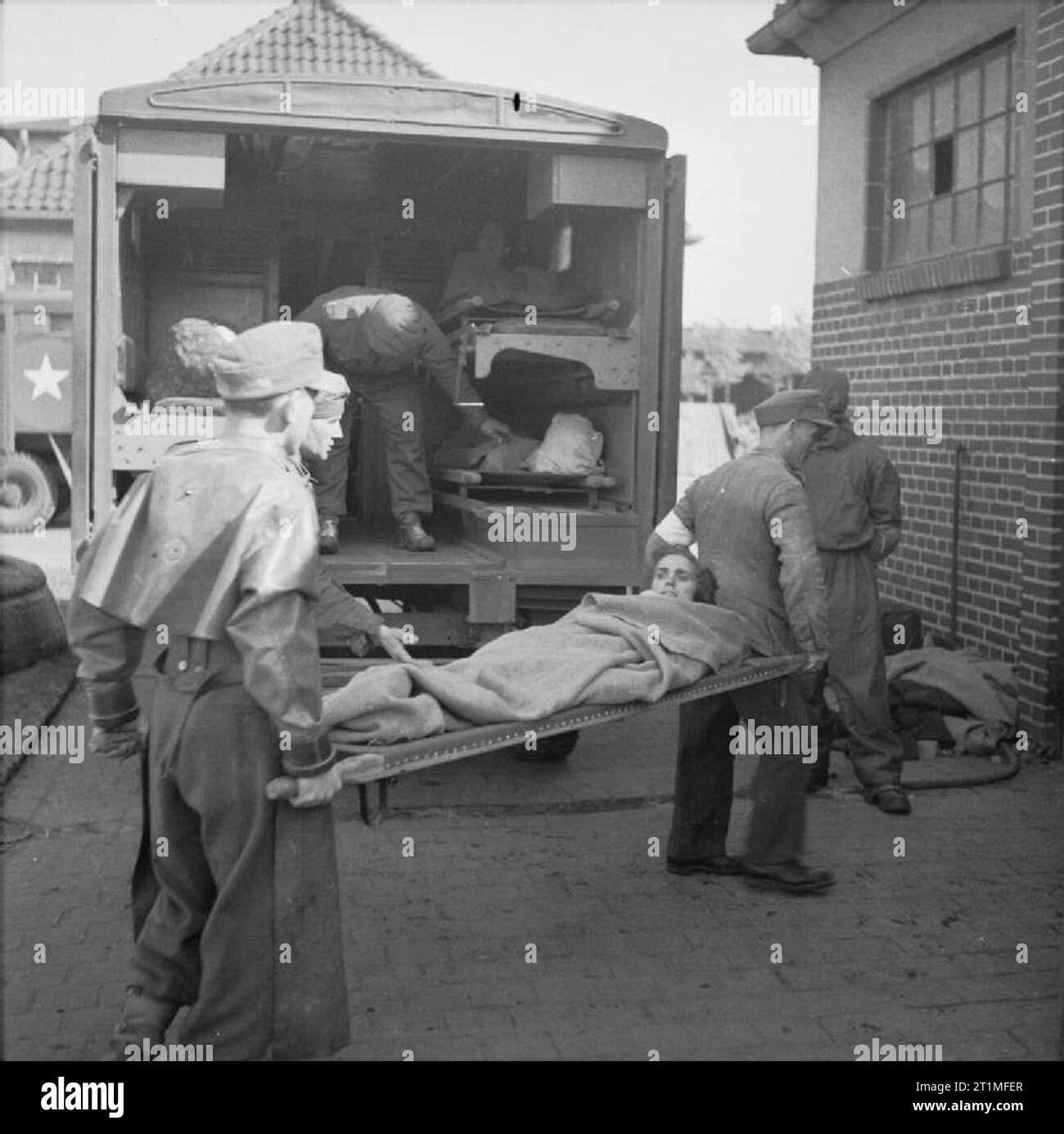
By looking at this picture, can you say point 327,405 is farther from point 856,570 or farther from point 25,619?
point 25,619

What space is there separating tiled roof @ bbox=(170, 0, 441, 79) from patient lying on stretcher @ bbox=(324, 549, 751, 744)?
17519mm

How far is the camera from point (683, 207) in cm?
702

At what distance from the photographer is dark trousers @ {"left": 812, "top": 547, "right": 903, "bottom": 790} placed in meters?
6.95

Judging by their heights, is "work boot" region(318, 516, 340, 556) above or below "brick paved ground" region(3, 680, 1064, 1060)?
above

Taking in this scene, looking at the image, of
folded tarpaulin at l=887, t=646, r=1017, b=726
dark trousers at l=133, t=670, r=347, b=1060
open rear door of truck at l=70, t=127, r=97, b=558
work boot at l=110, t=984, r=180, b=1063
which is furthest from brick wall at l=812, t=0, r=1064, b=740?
work boot at l=110, t=984, r=180, b=1063

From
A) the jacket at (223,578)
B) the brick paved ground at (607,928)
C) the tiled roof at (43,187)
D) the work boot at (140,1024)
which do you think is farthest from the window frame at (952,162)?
the tiled roof at (43,187)

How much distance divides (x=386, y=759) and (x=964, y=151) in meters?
6.34

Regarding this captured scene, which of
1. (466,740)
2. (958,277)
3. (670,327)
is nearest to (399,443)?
(670,327)

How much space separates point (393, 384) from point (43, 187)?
19.2m

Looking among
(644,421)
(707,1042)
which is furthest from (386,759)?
(644,421)

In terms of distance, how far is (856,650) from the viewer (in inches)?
277

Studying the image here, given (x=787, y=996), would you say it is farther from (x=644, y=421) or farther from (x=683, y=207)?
(x=683, y=207)

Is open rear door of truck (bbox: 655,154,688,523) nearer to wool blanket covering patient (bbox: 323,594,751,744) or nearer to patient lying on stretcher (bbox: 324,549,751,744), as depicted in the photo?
patient lying on stretcher (bbox: 324,549,751,744)

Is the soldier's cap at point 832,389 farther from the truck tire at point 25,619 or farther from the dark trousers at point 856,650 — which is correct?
the truck tire at point 25,619
